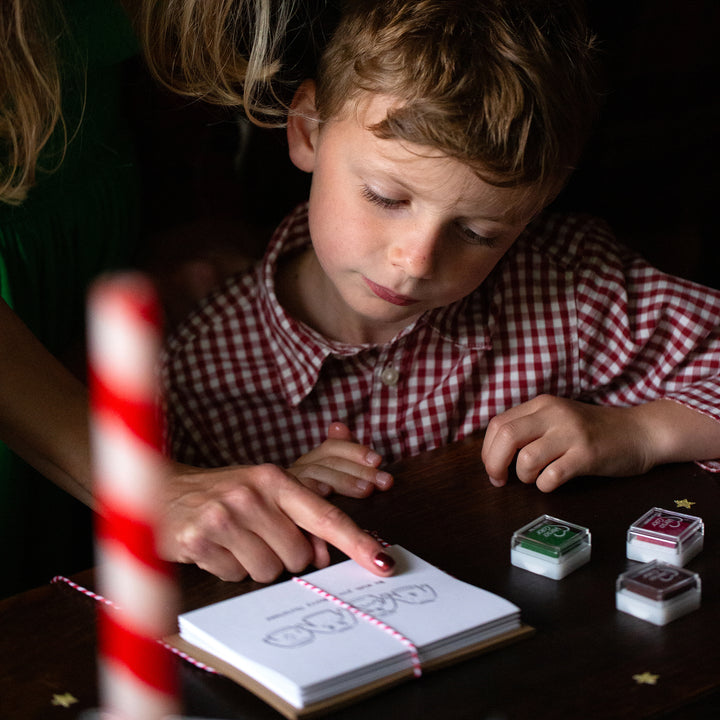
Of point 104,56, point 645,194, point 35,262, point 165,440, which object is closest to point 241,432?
point 165,440

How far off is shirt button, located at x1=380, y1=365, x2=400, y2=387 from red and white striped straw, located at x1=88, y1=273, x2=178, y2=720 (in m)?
0.34

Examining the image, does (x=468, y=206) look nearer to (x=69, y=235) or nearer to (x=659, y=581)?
(x=659, y=581)

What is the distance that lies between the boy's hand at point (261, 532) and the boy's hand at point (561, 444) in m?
0.25

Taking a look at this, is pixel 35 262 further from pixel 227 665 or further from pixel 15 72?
pixel 227 665

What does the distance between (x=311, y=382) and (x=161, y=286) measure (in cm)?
26

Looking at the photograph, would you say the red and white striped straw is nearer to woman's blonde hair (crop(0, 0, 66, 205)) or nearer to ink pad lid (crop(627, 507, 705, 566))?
woman's blonde hair (crop(0, 0, 66, 205))

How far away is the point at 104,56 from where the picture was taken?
1.31 metres

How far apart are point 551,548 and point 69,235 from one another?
2.52 ft

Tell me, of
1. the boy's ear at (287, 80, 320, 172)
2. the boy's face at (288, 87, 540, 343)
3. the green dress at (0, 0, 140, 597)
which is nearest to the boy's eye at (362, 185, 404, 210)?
the boy's face at (288, 87, 540, 343)

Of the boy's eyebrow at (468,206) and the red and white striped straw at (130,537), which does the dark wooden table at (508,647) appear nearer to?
the red and white striped straw at (130,537)

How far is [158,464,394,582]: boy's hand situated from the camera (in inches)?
35.2

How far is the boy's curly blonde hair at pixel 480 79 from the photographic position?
1.08 metres

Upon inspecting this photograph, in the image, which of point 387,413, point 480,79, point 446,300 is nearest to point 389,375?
point 387,413

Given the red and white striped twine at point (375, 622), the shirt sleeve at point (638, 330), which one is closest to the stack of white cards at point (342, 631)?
the red and white striped twine at point (375, 622)
